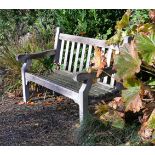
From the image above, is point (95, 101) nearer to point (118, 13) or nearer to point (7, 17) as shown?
point (118, 13)

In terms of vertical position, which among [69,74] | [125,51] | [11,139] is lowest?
[11,139]

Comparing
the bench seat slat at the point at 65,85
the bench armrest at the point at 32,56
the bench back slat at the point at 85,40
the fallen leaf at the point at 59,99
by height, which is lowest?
the fallen leaf at the point at 59,99

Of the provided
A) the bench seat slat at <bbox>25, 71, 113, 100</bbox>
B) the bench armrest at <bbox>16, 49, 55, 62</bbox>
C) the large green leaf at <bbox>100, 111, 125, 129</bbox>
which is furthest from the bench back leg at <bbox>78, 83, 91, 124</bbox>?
the bench armrest at <bbox>16, 49, 55, 62</bbox>

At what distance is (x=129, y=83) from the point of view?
3.36 metres

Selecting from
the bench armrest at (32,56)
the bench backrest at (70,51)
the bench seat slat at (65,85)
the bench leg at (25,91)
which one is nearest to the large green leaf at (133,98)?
the bench seat slat at (65,85)

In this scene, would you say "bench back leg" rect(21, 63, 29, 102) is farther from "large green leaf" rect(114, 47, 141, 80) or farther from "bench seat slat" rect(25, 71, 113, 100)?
"large green leaf" rect(114, 47, 141, 80)

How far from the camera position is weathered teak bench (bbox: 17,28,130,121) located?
446cm

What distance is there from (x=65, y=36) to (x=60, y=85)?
3.79ft

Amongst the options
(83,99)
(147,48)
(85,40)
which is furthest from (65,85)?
(147,48)

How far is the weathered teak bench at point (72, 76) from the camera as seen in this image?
4457 millimetres

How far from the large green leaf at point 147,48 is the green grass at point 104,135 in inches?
40.7

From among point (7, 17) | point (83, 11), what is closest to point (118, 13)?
point (83, 11)

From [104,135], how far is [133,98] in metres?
0.88

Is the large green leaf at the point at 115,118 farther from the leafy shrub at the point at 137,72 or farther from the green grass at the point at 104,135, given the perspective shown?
the leafy shrub at the point at 137,72
